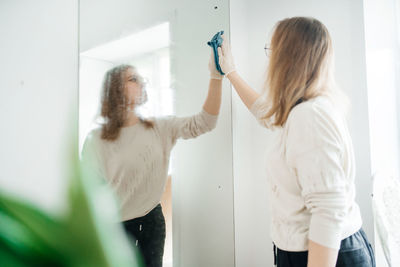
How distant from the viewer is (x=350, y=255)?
0.80m

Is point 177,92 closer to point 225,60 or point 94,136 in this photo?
point 225,60

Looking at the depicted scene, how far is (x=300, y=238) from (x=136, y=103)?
0.60m

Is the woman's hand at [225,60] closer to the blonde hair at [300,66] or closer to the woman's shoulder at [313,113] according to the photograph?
the blonde hair at [300,66]

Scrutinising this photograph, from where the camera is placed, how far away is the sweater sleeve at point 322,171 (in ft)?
2.35

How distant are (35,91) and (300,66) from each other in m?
0.70

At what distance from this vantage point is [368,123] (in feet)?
4.30

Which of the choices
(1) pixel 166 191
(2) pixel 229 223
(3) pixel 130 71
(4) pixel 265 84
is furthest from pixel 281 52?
(2) pixel 229 223

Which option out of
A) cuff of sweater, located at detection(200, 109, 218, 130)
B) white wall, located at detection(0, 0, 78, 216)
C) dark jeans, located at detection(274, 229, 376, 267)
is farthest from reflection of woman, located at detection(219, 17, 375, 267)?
white wall, located at detection(0, 0, 78, 216)

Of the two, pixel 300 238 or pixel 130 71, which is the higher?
pixel 130 71

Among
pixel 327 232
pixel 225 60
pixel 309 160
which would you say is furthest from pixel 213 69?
pixel 327 232

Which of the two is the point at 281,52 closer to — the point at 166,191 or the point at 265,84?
the point at 265,84

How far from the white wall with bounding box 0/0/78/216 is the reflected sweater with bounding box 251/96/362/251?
1.78 feet

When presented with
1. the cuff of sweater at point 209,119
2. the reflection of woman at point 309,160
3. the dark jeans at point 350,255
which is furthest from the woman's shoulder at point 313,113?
the cuff of sweater at point 209,119

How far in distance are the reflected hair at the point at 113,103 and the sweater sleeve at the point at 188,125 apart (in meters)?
0.17
